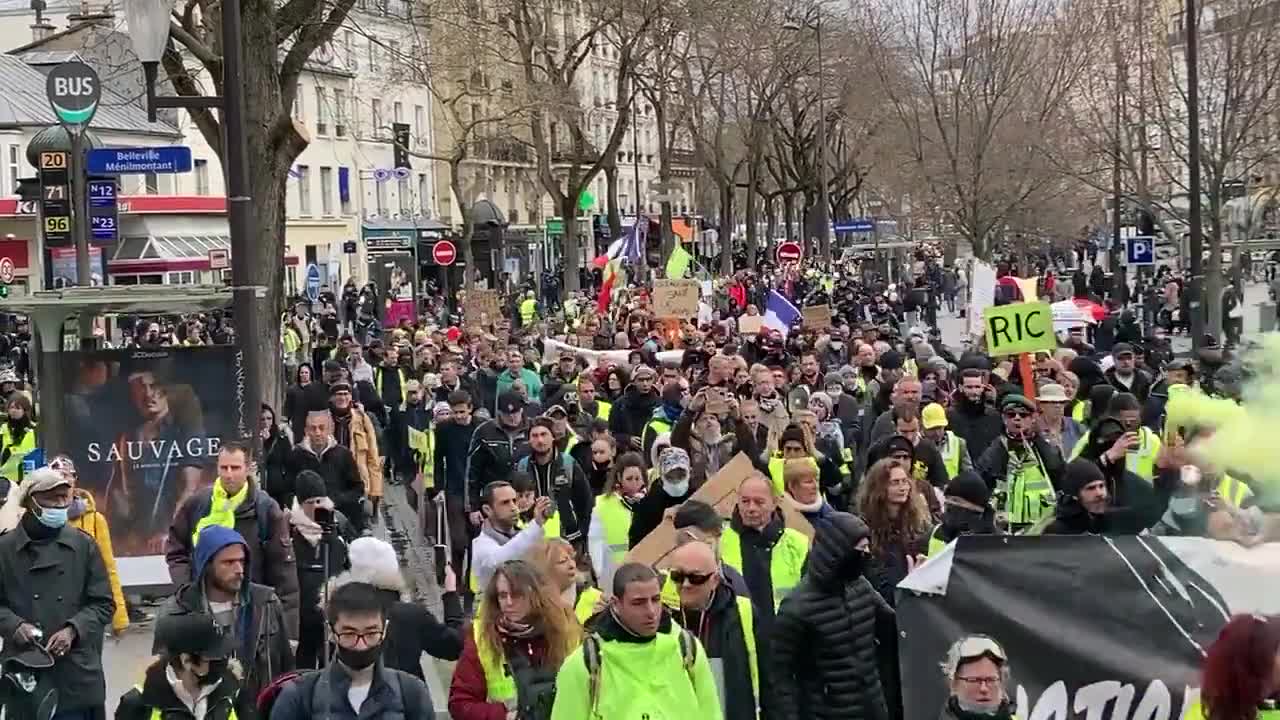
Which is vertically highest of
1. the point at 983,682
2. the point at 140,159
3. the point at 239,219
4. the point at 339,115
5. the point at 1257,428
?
the point at 339,115

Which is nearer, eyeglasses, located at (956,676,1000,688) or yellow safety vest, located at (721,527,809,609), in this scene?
eyeglasses, located at (956,676,1000,688)

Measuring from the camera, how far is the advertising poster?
11.6 m

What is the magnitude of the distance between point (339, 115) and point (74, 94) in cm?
4881

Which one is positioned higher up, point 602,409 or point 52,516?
point 52,516

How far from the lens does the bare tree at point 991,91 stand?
32844 mm

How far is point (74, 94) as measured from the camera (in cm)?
1538

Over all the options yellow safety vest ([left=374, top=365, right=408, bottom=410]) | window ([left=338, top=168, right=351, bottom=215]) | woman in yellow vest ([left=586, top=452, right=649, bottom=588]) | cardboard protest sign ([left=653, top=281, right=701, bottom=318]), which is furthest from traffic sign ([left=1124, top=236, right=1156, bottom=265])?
window ([left=338, top=168, right=351, bottom=215])

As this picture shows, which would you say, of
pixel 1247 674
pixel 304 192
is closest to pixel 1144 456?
pixel 1247 674

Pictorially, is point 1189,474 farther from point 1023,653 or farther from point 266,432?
point 266,432

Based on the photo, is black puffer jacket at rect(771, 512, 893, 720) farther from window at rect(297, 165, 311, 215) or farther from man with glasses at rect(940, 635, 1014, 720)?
window at rect(297, 165, 311, 215)

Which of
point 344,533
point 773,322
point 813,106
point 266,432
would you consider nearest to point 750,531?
point 344,533

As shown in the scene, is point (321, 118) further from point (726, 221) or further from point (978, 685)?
point (978, 685)

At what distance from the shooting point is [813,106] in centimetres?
5831

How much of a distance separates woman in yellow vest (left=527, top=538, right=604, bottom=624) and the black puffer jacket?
2.20 feet
